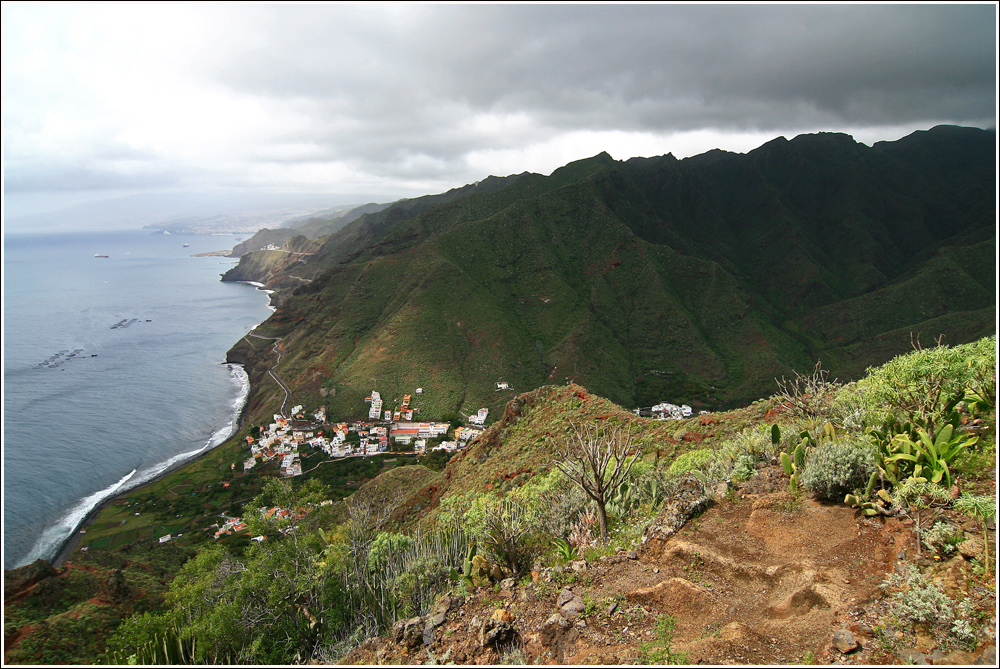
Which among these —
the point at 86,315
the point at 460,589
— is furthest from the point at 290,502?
the point at 86,315

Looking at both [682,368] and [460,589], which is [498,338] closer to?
[682,368]

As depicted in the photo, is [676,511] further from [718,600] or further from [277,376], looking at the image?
[277,376]

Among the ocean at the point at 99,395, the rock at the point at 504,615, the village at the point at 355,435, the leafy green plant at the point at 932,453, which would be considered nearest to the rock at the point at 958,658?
the leafy green plant at the point at 932,453

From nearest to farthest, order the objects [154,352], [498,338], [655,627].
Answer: [655,627]
[498,338]
[154,352]

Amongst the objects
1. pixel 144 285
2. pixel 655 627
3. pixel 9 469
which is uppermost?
pixel 144 285

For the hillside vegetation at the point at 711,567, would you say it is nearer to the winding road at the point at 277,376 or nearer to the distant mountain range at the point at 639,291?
the distant mountain range at the point at 639,291

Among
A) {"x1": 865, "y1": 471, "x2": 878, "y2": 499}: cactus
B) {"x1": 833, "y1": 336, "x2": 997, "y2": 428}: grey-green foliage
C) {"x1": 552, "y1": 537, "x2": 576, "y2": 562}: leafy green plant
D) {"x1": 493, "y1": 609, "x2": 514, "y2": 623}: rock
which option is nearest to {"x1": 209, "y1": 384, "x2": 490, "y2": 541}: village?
{"x1": 552, "y1": 537, "x2": 576, "y2": 562}: leafy green plant
